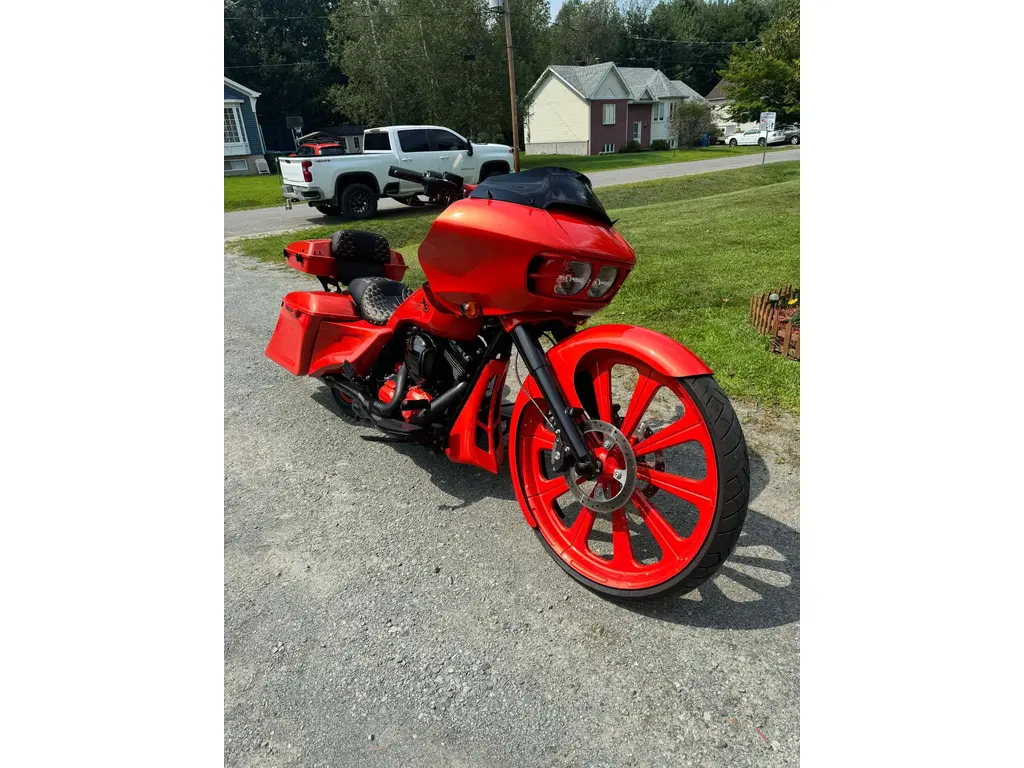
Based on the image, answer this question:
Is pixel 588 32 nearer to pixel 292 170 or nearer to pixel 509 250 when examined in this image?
pixel 292 170

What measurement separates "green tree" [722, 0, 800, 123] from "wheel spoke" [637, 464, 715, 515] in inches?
637

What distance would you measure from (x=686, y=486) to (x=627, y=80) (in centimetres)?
4377

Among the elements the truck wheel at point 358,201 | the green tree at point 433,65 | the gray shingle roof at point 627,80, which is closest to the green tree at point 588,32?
the gray shingle roof at point 627,80

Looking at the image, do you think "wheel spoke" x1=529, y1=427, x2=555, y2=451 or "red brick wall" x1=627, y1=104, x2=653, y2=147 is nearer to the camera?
"wheel spoke" x1=529, y1=427, x2=555, y2=451

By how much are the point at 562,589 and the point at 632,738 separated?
0.64 metres

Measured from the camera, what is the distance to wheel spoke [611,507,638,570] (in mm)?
2199

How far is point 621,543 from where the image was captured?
2.22 metres

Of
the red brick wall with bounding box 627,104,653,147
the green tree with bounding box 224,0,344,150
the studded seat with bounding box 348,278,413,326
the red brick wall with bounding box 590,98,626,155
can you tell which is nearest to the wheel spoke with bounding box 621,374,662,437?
the studded seat with bounding box 348,278,413,326

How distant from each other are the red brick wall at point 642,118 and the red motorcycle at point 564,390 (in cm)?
4025

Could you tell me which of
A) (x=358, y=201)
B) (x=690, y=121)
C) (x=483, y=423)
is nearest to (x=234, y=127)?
(x=358, y=201)

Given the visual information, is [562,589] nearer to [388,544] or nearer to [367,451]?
[388,544]

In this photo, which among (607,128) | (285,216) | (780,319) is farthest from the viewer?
(607,128)

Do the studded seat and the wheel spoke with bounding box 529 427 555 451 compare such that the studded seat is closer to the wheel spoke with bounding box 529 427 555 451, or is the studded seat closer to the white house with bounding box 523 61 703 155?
the wheel spoke with bounding box 529 427 555 451

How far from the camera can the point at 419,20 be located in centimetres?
2533
